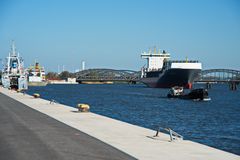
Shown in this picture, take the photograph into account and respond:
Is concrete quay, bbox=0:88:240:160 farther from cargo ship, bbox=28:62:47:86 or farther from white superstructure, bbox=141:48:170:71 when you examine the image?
cargo ship, bbox=28:62:47:86

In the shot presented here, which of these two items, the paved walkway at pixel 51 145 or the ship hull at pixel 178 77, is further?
the ship hull at pixel 178 77

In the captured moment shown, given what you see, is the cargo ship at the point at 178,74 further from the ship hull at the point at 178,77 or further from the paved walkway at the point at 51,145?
the paved walkway at the point at 51,145

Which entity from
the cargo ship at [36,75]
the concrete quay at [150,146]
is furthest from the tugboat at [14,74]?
the concrete quay at [150,146]

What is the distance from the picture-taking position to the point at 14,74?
12244cm

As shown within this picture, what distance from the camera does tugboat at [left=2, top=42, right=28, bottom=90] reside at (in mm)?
112194

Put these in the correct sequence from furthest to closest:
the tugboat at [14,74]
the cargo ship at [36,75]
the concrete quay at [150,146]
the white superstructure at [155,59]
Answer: the cargo ship at [36,75], the white superstructure at [155,59], the tugboat at [14,74], the concrete quay at [150,146]

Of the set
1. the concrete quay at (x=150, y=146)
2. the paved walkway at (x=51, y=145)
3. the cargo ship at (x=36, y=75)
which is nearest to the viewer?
the paved walkway at (x=51, y=145)

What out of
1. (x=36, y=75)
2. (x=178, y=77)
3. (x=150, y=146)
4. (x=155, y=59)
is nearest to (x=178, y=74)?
(x=178, y=77)

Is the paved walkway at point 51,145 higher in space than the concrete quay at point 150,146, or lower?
higher

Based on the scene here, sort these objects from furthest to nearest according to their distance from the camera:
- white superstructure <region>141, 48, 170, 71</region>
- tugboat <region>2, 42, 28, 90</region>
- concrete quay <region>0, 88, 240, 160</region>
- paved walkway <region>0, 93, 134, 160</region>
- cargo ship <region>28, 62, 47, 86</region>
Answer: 1. cargo ship <region>28, 62, 47, 86</region>
2. white superstructure <region>141, 48, 170, 71</region>
3. tugboat <region>2, 42, 28, 90</region>
4. concrete quay <region>0, 88, 240, 160</region>
5. paved walkway <region>0, 93, 134, 160</region>

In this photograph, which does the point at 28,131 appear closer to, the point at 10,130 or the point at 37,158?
the point at 10,130

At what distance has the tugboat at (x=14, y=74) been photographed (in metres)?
112

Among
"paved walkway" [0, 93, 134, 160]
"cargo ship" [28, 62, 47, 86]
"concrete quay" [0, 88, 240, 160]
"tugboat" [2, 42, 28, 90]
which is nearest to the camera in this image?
"paved walkway" [0, 93, 134, 160]

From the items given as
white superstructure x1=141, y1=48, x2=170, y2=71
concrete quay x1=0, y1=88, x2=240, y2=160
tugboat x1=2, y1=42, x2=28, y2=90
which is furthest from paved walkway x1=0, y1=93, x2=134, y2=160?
white superstructure x1=141, y1=48, x2=170, y2=71
